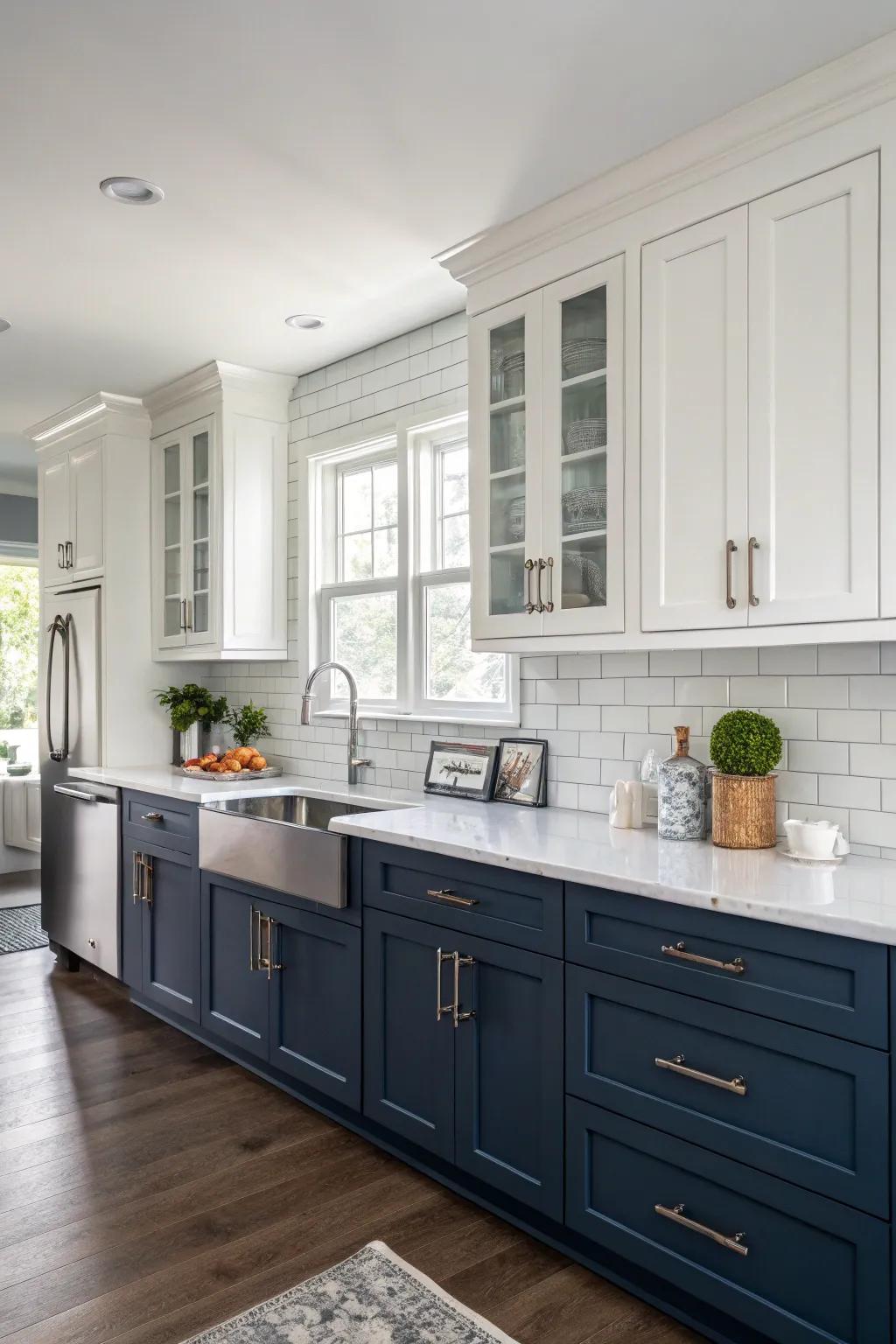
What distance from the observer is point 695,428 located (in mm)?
2268

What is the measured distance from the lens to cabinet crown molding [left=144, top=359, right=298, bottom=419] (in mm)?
4074

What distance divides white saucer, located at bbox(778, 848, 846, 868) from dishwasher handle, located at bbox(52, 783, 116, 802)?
2.93m

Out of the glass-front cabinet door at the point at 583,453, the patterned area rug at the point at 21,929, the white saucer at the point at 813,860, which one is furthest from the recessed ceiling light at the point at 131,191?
the patterned area rug at the point at 21,929

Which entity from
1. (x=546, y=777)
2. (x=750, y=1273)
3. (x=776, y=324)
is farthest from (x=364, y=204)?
(x=750, y=1273)

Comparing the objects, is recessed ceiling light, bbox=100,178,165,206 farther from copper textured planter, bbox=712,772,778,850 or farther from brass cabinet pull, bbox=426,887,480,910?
copper textured planter, bbox=712,772,778,850

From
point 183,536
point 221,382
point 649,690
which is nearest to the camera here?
point 649,690

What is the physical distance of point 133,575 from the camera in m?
4.57

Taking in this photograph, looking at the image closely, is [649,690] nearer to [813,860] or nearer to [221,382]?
[813,860]

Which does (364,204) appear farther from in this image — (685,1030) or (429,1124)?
(429,1124)

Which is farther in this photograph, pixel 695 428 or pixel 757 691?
pixel 757 691

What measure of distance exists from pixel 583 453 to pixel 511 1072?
61.3 inches

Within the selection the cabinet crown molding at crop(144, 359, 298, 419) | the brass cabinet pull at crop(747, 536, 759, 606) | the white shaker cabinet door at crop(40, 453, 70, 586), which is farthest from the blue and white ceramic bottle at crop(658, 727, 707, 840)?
the white shaker cabinet door at crop(40, 453, 70, 586)

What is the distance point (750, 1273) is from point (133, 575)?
3.80 m

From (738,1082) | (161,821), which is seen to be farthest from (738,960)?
(161,821)
